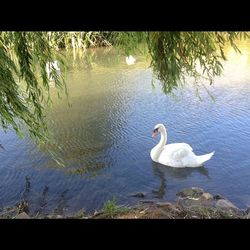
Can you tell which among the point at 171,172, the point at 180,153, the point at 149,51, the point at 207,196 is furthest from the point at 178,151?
the point at 149,51

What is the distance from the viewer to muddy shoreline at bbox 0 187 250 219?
3518 mm

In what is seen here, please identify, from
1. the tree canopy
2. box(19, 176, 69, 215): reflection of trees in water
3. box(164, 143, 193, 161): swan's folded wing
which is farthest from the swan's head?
the tree canopy

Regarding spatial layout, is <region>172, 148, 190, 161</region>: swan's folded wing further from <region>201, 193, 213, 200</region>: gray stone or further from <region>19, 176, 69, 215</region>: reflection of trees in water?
<region>19, 176, 69, 215</region>: reflection of trees in water

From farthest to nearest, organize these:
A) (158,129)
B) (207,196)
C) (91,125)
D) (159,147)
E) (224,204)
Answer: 1. (91,125)
2. (158,129)
3. (159,147)
4. (207,196)
5. (224,204)

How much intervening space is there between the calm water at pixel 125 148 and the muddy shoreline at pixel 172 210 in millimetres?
189

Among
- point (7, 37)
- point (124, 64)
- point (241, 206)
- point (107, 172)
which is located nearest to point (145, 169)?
point (107, 172)

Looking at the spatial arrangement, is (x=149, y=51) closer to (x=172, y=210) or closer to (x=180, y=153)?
(x=172, y=210)

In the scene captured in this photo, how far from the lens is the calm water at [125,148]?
5.03m

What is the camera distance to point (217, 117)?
7070mm

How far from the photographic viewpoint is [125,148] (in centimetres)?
617

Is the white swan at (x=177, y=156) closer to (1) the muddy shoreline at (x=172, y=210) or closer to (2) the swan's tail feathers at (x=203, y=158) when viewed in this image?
(2) the swan's tail feathers at (x=203, y=158)

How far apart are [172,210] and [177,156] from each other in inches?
81.8

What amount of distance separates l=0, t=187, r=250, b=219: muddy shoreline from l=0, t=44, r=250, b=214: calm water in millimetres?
189
